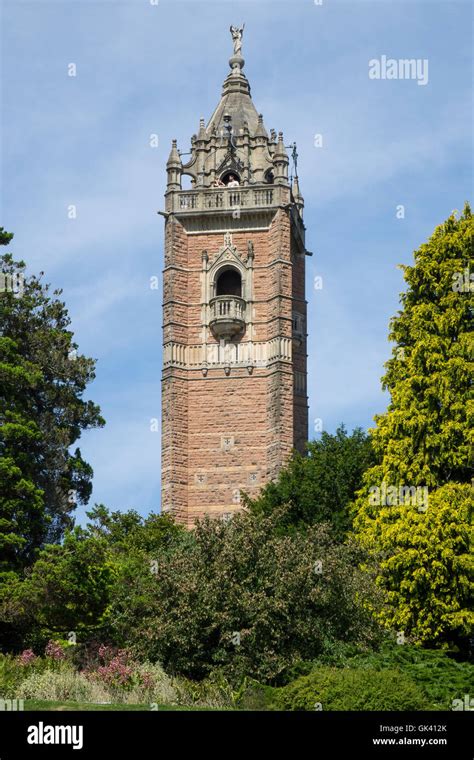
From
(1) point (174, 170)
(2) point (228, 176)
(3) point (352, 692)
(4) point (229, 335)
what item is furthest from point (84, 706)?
(2) point (228, 176)

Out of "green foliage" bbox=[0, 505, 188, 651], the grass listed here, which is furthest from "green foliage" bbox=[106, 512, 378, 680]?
the grass

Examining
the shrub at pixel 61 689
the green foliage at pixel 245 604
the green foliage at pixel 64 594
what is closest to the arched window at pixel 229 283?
the green foliage at pixel 64 594

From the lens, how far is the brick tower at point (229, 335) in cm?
5181

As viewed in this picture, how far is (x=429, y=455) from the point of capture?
32.4 m

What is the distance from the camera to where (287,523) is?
38.9 metres

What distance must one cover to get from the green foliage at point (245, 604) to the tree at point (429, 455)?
2.19 metres

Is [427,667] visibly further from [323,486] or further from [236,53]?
[236,53]

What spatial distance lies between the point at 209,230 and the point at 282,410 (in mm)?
9000

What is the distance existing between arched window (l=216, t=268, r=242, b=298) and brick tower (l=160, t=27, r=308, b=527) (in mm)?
45

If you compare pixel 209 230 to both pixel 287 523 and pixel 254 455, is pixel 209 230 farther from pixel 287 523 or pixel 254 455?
pixel 287 523

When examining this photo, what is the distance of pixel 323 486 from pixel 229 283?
728 inches

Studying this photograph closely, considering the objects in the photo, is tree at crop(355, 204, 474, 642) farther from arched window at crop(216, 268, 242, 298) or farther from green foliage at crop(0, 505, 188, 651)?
arched window at crop(216, 268, 242, 298)
